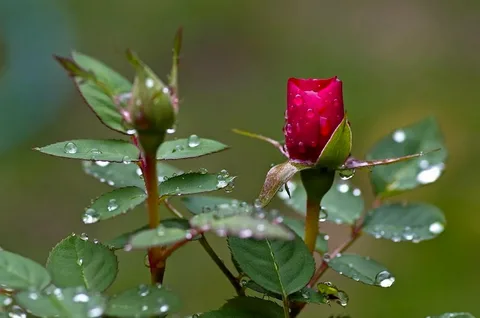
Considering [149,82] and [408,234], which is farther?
[408,234]

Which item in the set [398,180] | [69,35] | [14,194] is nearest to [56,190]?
[14,194]

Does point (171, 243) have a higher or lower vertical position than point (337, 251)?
higher

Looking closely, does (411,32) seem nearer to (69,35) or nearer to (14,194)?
(69,35)

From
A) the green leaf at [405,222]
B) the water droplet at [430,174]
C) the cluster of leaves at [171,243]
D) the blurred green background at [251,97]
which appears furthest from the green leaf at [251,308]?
the blurred green background at [251,97]

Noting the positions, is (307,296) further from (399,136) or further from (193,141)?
(399,136)

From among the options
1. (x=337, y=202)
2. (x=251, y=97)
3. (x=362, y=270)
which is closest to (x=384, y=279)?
(x=362, y=270)

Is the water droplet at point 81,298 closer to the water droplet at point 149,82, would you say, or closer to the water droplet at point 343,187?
the water droplet at point 149,82
